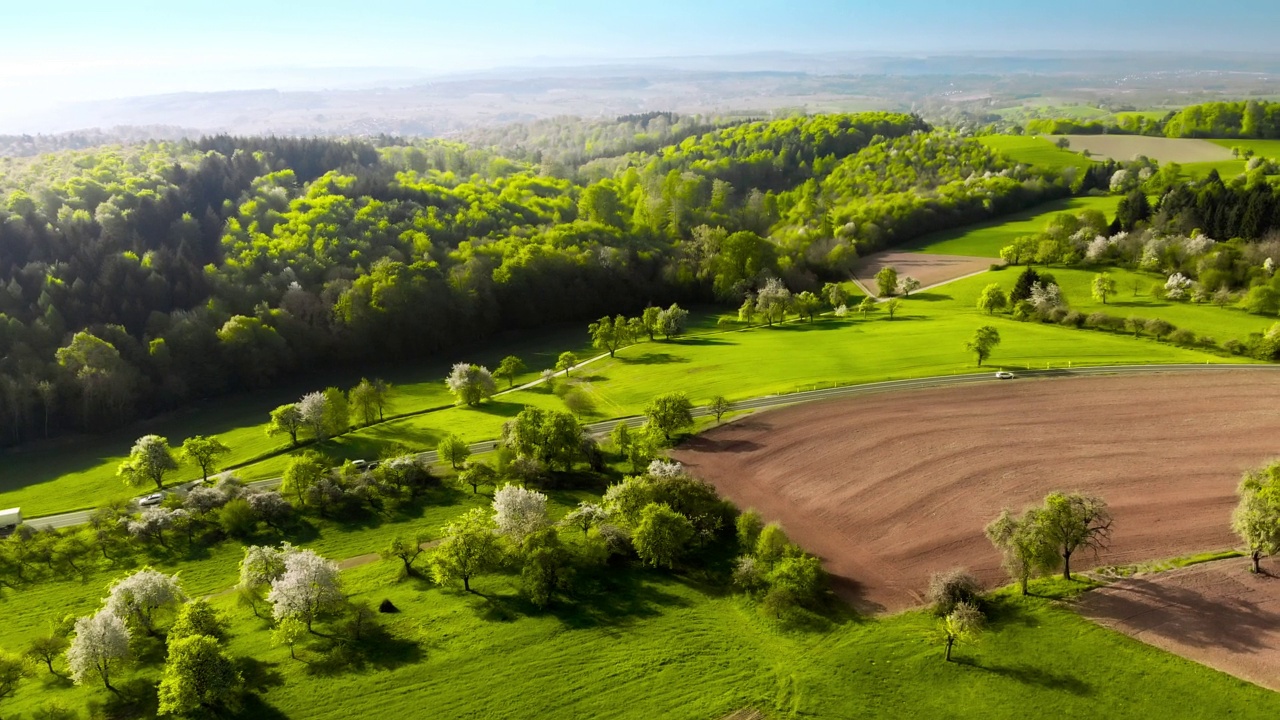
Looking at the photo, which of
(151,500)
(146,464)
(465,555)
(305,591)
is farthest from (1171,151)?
(151,500)

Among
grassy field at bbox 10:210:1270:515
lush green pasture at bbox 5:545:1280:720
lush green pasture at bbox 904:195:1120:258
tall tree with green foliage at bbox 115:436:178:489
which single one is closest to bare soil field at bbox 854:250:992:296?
lush green pasture at bbox 904:195:1120:258

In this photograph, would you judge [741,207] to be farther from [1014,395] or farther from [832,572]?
[832,572]

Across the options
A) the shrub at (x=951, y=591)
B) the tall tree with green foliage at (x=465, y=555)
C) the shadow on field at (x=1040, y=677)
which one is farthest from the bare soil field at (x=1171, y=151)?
the tall tree with green foliage at (x=465, y=555)

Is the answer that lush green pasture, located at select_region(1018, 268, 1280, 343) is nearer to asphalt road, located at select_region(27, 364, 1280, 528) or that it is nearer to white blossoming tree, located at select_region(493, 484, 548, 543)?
asphalt road, located at select_region(27, 364, 1280, 528)

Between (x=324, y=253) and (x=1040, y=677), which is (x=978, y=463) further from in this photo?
(x=324, y=253)

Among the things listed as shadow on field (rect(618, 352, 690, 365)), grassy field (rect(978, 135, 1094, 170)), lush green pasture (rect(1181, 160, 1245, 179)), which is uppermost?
grassy field (rect(978, 135, 1094, 170))

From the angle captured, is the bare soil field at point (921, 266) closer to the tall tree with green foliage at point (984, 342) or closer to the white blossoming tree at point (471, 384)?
the tall tree with green foliage at point (984, 342)
